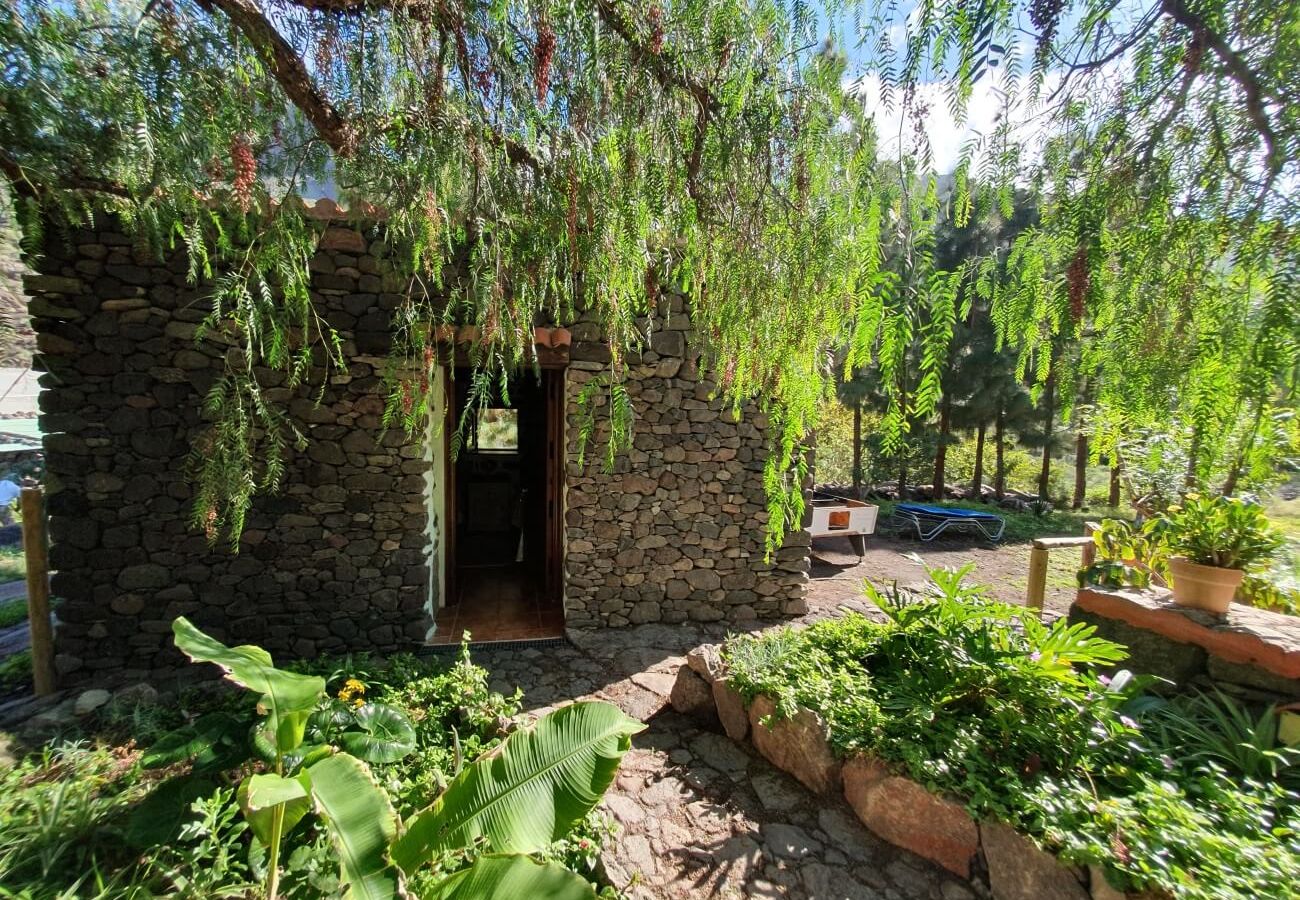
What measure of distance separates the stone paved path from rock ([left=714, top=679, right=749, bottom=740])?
8cm

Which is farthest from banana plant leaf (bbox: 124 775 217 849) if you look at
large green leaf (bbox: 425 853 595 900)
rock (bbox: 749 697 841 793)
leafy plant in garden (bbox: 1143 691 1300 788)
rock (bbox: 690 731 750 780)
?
leafy plant in garden (bbox: 1143 691 1300 788)

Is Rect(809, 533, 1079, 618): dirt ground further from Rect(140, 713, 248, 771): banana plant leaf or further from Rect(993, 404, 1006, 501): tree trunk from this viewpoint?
Rect(140, 713, 248, 771): banana plant leaf

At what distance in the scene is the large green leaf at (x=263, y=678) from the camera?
6.49 feet

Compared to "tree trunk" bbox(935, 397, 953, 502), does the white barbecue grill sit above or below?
below

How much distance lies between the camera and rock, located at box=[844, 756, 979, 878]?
234 cm

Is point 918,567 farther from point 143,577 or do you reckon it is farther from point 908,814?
point 143,577

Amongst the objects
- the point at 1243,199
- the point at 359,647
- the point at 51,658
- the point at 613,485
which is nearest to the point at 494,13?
the point at 1243,199

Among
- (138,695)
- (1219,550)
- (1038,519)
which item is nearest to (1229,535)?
(1219,550)

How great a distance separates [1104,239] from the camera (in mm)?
1673

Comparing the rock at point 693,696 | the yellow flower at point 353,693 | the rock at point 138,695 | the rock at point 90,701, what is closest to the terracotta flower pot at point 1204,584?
the rock at point 693,696

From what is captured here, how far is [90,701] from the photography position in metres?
3.52

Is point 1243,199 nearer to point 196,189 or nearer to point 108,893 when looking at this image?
point 196,189

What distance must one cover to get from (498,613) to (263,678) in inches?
136

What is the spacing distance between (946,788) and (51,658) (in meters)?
5.81
